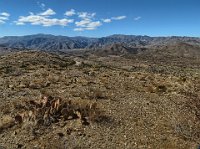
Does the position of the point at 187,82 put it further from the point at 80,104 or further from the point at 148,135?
the point at 148,135

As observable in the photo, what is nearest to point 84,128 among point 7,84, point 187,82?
point 7,84

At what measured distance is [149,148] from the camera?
1363 cm

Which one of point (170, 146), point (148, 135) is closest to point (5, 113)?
point (148, 135)

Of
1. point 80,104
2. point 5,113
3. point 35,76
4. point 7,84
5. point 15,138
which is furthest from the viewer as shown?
point 35,76

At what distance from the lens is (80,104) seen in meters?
18.9

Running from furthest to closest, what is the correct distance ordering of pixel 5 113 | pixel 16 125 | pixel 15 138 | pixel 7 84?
pixel 7 84 → pixel 5 113 → pixel 16 125 → pixel 15 138

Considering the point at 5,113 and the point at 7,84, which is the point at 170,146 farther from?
the point at 7,84

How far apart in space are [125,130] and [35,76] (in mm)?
16503

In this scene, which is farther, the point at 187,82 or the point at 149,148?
the point at 187,82

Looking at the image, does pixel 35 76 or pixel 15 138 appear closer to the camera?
pixel 15 138

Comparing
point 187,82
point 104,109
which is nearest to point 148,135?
point 104,109

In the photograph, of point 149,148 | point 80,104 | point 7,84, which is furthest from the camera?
point 7,84

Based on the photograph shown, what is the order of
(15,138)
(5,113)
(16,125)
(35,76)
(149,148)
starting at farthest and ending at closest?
(35,76) < (5,113) < (16,125) < (15,138) < (149,148)

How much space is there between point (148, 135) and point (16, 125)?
632cm
